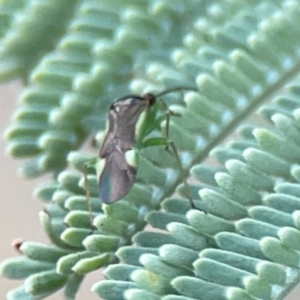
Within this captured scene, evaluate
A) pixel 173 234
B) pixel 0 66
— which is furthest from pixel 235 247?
pixel 0 66

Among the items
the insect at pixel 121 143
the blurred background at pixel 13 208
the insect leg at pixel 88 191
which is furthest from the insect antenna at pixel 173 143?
the blurred background at pixel 13 208

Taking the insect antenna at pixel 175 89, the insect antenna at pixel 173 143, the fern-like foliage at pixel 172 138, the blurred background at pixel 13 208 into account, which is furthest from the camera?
the blurred background at pixel 13 208

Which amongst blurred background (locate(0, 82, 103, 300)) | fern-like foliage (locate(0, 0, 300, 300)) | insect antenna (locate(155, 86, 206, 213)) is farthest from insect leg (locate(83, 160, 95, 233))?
blurred background (locate(0, 82, 103, 300))

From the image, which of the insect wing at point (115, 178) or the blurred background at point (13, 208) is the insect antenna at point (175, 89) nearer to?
the insect wing at point (115, 178)

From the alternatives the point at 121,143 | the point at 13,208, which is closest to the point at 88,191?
the point at 121,143

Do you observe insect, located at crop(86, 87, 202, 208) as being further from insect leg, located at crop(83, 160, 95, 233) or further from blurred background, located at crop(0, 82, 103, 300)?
blurred background, located at crop(0, 82, 103, 300)

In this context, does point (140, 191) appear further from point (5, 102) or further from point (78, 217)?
point (5, 102)

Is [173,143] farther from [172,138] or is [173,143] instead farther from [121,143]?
[121,143]

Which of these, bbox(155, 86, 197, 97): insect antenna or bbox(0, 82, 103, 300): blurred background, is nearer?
bbox(155, 86, 197, 97): insect antenna
